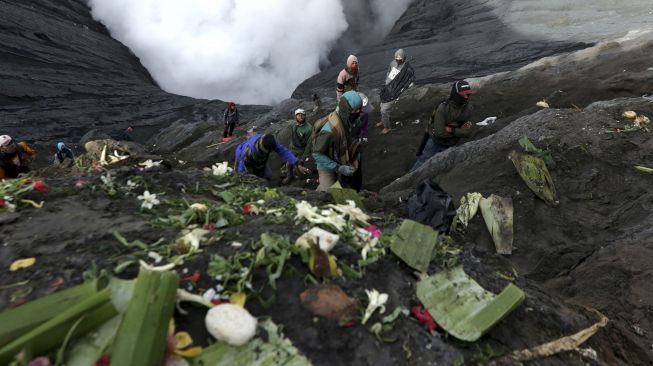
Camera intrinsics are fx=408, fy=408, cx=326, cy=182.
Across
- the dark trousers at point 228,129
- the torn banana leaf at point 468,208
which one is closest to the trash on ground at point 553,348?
the torn banana leaf at point 468,208

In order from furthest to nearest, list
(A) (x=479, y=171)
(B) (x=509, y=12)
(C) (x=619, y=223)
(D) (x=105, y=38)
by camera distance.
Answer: (D) (x=105, y=38), (B) (x=509, y=12), (A) (x=479, y=171), (C) (x=619, y=223)

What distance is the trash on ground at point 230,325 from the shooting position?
6.01ft

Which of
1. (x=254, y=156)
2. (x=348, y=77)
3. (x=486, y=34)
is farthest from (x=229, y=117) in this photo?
(x=486, y=34)

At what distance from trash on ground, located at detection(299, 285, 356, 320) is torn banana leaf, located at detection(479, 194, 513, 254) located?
305cm

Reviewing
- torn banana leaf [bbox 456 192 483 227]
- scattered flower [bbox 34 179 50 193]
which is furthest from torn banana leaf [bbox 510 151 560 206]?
scattered flower [bbox 34 179 50 193]

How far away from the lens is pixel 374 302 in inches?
85.1

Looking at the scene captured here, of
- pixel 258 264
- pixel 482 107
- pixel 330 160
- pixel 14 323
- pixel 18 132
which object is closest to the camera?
pixel 14 323

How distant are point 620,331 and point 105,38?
1089 inches

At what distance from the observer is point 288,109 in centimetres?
1695

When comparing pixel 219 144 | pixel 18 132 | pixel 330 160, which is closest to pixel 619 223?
pixel 330 160

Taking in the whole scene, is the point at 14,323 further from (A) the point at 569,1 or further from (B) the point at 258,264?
(A) the point at 569,1

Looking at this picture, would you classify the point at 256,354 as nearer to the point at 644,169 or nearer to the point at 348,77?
the point at 644,169

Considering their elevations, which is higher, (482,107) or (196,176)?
(196,176)

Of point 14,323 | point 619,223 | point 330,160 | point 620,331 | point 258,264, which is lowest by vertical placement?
point 619,223
